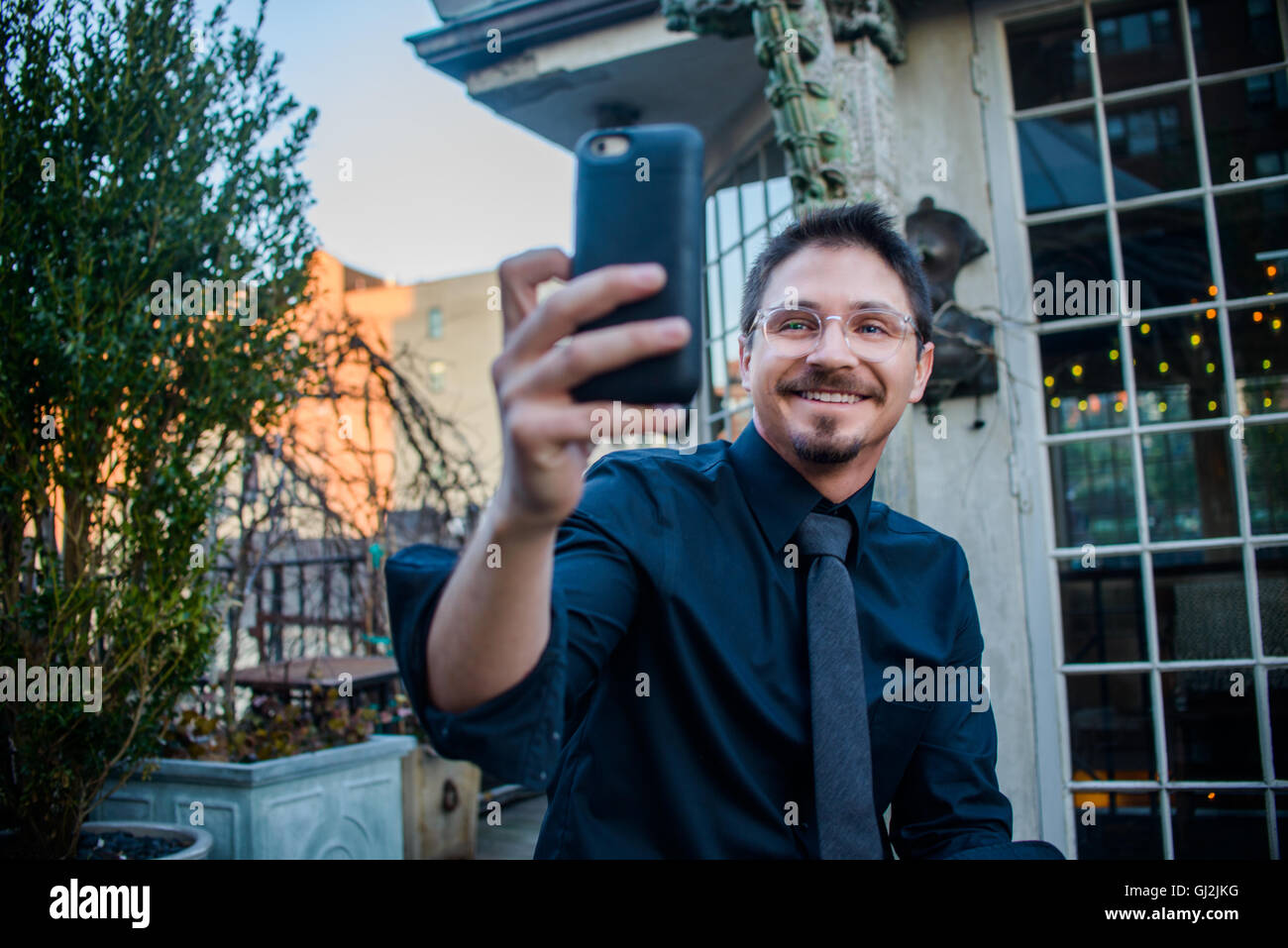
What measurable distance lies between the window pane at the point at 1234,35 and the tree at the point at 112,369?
386cm

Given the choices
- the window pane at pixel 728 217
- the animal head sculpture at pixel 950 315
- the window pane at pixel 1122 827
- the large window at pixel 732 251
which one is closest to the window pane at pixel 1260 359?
the animal head sculpture at pixel 950 315

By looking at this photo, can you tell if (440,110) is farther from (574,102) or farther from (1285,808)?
(1285,808)

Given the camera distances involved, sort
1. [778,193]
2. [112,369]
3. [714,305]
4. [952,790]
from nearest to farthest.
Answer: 1. [952,790]
2. [112,369]
3. [778,193]
4. [714,305]

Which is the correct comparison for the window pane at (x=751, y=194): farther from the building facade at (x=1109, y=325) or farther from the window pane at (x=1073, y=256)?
the window pane at (x=1073, y=256)

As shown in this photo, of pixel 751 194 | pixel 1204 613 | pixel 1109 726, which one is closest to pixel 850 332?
pixel 1204 613

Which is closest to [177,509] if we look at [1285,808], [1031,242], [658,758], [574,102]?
[658,758]

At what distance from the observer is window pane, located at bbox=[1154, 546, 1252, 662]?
3.71 m

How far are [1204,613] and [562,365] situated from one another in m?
3.92

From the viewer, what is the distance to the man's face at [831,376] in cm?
147

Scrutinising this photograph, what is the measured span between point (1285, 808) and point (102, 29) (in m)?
5.17

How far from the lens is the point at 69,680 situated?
9.95ft

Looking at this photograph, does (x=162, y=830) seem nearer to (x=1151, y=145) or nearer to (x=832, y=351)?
(x=832, y=351)

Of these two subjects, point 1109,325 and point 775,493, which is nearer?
point 775,493

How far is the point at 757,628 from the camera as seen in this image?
1.43 meters
